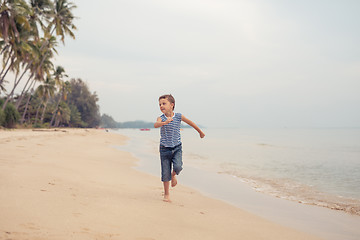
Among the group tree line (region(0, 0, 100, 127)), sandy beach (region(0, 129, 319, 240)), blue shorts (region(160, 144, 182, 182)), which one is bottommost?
sandy beach (region(0, 129, 319, 240))

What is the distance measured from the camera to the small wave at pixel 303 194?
17.8 feet

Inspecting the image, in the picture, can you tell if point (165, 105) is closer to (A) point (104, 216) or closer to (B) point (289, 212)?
(A) point (104, 216)

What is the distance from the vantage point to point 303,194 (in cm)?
651

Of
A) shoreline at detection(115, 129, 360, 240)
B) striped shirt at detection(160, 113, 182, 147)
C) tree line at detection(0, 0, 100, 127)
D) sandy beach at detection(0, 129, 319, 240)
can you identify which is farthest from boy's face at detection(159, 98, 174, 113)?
tree line at detection(0, 0, 100, 127)

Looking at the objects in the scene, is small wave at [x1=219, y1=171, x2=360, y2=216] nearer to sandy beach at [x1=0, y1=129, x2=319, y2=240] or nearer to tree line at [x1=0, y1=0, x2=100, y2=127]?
sandy beach at [x1=0, y1=129, x2=319, y2=240]

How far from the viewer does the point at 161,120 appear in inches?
159

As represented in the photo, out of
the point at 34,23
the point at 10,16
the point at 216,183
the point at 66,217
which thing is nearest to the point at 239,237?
the point at 66,217

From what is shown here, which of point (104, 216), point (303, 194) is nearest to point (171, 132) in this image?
point (104, 216)

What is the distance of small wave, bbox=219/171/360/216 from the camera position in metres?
5.44

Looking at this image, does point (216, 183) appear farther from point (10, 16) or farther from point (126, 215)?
point (10, 16)

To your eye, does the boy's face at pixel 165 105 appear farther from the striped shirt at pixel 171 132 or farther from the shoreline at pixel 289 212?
the shoreline at pixel 289 212

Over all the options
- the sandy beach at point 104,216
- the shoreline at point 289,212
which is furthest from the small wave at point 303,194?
the sandy beach at point 104,216

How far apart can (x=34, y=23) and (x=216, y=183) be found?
1122 inches

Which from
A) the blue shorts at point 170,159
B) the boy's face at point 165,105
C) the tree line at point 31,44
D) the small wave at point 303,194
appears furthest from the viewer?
the tree line at point 31,44
